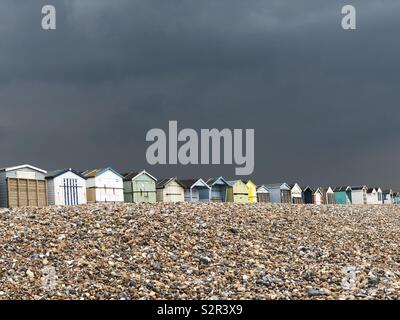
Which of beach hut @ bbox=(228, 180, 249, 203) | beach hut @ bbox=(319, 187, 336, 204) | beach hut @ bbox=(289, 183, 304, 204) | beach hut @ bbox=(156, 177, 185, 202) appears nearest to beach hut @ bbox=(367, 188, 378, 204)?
beach hut @ bbox=(319, 187, 336, 204)

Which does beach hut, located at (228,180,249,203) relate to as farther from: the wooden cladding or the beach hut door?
the wooden cladding

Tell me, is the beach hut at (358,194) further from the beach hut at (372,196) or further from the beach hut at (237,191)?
the beach hut at (237,191)

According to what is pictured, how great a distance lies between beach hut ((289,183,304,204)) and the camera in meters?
68.5

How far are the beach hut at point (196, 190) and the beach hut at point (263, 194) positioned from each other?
35.1 feet

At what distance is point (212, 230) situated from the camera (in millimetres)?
20125

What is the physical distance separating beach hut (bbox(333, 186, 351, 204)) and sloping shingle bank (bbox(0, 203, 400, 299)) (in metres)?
59.2


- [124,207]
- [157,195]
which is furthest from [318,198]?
[124,207]

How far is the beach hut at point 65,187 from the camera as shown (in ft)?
129

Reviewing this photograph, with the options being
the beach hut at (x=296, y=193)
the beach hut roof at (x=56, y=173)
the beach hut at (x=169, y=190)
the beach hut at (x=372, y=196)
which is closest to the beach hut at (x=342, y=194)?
the beach hut at (x=372, y=196)

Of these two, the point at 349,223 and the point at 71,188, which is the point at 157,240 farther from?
the point at 71,188

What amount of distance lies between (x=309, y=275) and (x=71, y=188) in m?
29.0

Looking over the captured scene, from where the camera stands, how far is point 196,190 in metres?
52.7

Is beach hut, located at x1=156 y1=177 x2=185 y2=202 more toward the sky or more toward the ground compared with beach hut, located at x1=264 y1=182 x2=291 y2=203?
more toward the sky

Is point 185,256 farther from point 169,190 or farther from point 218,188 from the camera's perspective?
point 218,188
